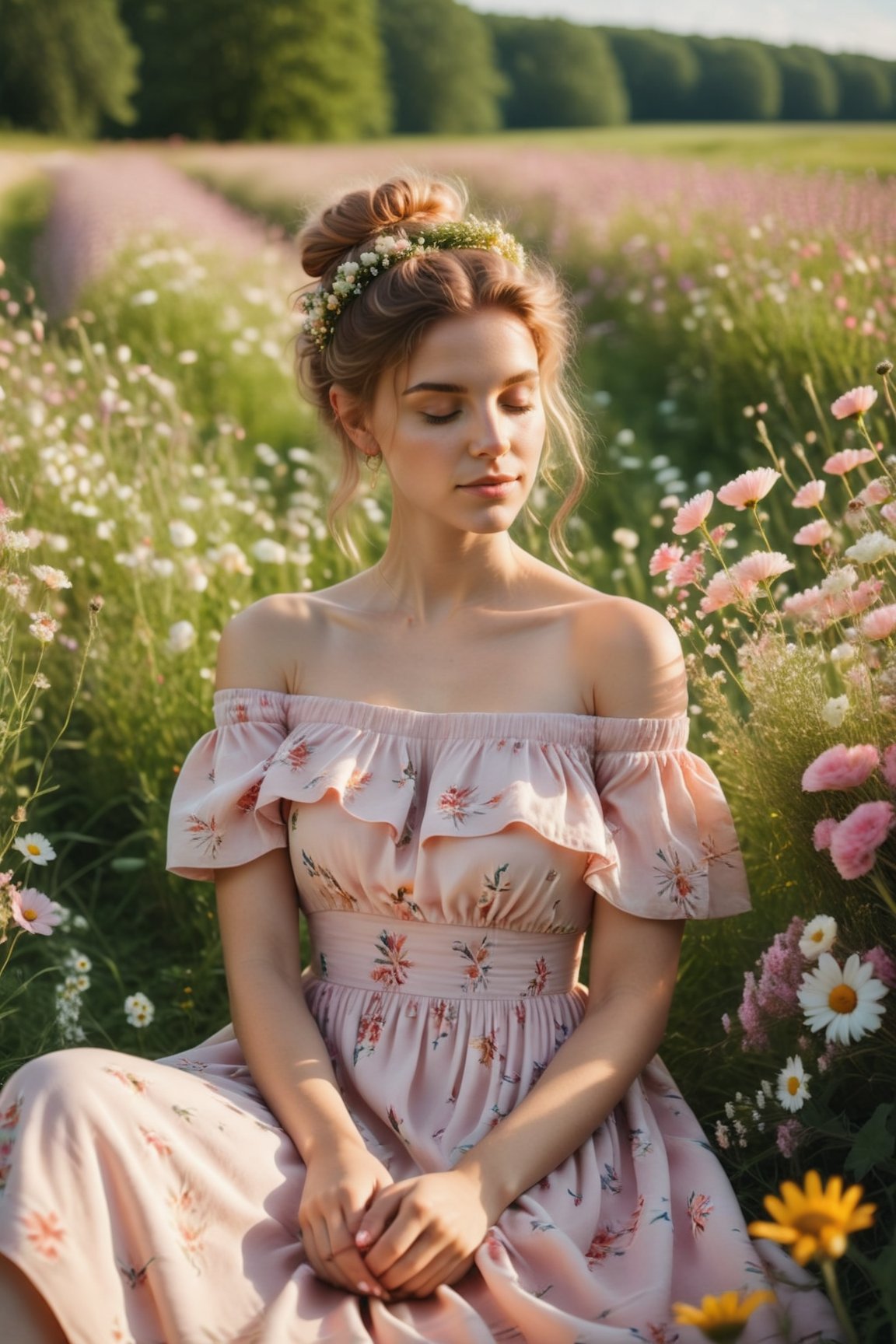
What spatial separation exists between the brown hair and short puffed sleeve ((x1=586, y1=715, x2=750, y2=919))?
44cm

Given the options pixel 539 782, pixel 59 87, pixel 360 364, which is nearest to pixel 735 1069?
pixel 539 782

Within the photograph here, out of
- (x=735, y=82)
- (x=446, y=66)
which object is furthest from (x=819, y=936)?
(x=446, y=66)

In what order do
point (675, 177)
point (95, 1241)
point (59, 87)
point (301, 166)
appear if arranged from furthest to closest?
point (59, 87) < point (301, 166) < point (675, 177) < point (95, 1241)

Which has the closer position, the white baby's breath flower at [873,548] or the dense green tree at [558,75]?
the white baby's breath flower at [873,548]

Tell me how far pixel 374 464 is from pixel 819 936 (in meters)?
1.32

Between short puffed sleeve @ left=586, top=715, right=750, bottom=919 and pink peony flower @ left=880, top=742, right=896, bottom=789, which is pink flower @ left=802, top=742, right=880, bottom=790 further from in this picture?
short puffed sleeve @ left=586, top=715, right=750, bottom=919

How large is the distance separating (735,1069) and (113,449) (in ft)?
10.4

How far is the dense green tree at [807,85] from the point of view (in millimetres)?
5699

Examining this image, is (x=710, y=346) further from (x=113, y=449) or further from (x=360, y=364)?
(x=360, y=364)

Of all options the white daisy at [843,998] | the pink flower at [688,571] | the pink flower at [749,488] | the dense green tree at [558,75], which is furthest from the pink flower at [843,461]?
the dense green tree at [558,75]

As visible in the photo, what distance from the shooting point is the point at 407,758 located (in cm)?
223

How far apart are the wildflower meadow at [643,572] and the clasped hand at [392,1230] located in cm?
46

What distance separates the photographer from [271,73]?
18.5 metres

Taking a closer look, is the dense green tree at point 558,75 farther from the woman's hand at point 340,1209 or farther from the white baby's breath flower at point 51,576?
the woman's hand at point 340,1209
